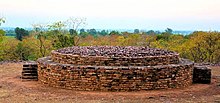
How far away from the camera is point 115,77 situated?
10039 millimetres

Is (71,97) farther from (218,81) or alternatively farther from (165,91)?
(218,81)

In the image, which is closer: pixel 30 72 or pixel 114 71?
pixel 114 71


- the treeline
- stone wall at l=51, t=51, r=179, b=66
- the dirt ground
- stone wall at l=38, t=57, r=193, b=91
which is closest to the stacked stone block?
the dirt ground

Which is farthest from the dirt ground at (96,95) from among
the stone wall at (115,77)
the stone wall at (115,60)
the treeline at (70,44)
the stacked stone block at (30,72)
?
the treeline at (70,44)

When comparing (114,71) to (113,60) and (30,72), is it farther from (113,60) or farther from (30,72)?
(30,72)

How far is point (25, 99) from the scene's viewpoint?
8.80m

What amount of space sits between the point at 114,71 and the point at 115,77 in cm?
18

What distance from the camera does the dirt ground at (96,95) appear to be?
28.9ft

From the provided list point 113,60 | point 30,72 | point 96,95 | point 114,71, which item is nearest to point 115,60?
point 113,60

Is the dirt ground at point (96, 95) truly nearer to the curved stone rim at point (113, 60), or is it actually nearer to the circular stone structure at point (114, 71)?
the circular stone structure at point (114, 71)

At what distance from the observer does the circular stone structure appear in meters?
10.1

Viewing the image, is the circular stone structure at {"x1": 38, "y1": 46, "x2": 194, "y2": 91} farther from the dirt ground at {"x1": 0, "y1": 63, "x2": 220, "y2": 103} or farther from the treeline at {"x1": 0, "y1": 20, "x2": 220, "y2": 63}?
the treeline at {"x1": 0, "y1": 20, "x2": 220, "y2": 63}

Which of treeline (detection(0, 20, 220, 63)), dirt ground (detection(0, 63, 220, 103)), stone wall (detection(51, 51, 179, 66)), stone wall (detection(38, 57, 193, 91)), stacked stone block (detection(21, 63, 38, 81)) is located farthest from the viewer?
treeline (detection(0, 20, 220, 63))

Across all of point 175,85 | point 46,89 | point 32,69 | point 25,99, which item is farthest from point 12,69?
point 175,85
